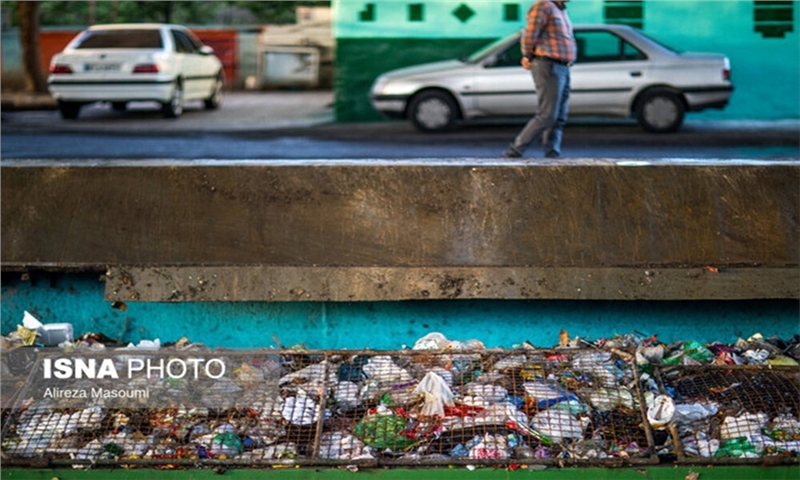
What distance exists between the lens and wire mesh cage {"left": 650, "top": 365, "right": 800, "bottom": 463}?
15.8 ft

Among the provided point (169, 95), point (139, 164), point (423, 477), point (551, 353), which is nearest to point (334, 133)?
point (169, 95)

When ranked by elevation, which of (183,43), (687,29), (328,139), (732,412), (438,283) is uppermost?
(687,29)

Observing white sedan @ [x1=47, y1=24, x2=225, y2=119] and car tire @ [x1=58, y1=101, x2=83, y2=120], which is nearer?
white sedan @ [x1=47, y1=24, x2=225, y2=119]

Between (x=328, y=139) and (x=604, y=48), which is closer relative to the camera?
(x=328, y=139)

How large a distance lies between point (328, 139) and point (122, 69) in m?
4.50

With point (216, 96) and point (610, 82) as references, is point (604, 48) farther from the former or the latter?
point (216, 96)

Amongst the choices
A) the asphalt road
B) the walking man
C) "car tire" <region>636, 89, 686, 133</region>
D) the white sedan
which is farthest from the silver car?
the walking man

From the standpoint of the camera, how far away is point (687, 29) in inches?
628

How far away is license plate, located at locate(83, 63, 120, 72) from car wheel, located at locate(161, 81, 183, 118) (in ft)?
3.14

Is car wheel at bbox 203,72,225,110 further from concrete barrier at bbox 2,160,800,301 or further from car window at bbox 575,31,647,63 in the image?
concrete barrier at bbox 2,160,800,301

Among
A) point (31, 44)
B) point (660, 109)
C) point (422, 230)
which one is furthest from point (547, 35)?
point (31, 44)

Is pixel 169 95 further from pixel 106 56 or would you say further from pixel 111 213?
pixel 111 213

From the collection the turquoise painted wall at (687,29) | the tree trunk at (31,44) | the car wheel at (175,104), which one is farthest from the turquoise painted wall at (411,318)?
the tree trunk at (31,44)

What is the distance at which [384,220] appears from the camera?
20.7 ft
